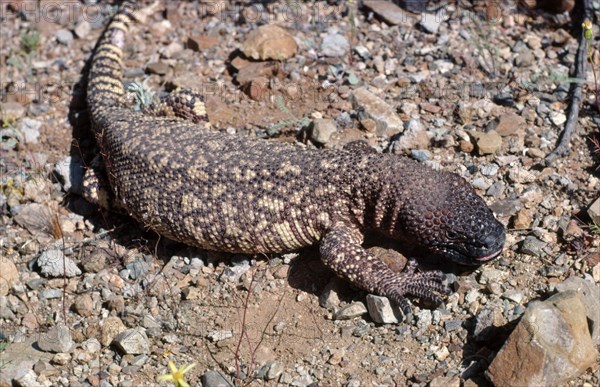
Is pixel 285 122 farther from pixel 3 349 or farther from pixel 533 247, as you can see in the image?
pixel 3 349

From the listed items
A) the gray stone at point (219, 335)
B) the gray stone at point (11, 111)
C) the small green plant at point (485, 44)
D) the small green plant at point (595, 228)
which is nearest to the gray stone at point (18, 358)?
the gray stone at point (219, 335)

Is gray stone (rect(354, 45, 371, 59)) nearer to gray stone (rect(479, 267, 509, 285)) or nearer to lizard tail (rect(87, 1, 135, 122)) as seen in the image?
lizard tail (rect(87, 1, 135, 122))

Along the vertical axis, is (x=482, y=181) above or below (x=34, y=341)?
above

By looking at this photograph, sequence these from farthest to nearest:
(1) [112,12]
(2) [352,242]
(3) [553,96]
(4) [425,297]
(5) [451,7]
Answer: (1) [112,12]
(5) [451,7]
(3) [553,96]
(2) [352,242]
(4) [425,297]

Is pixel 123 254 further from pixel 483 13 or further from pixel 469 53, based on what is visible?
pixel 483 13

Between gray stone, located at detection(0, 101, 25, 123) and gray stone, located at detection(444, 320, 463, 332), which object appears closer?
gray stone, located at detection(444, 320, 463, 332)

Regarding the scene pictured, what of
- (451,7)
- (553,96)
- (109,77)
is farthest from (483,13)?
(109,77)

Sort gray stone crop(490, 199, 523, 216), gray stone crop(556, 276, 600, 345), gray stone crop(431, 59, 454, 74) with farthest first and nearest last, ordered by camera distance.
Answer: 1. gray stone crop(431, 59, 454, 74)
2. gray stone crop(490, 199, 523, 216)
3. gray stone crop(556, 276, 600, 345)

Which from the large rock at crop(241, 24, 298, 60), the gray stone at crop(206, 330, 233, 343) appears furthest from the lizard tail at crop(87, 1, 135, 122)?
the gray stone at crop(206, 330, 233, 343)
